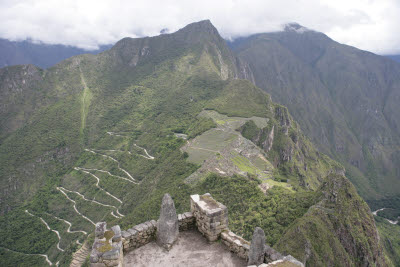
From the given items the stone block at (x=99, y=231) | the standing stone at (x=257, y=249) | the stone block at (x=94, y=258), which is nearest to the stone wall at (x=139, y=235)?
the stone block at (x=99, y=231)

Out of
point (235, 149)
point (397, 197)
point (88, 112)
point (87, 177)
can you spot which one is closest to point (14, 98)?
point (88, 112)

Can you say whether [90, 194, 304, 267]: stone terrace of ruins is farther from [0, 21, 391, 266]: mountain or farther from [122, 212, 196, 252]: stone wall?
[0, 21, 391, 266]: mountain

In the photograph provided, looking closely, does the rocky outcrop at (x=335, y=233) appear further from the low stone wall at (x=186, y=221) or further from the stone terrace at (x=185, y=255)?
the stone terrace at (x=185, y=255)

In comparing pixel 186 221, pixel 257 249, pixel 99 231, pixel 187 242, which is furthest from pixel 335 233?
pixel 99 231

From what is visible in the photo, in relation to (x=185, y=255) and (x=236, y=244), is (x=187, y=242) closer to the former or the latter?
(x=185, y=255)

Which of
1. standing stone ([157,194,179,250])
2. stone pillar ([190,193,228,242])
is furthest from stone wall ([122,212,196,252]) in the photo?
stone pillar ([190,193,228,242])
